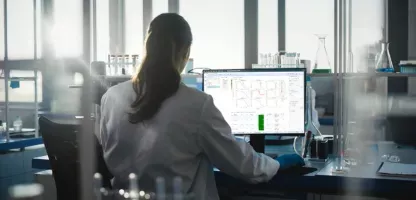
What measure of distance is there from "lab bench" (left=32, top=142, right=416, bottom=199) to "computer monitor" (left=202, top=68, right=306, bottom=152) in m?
0.25

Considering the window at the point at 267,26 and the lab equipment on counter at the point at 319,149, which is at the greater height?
the window at the point at 267,26

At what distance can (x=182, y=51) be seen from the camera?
4.96 feet

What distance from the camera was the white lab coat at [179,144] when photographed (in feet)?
4.69

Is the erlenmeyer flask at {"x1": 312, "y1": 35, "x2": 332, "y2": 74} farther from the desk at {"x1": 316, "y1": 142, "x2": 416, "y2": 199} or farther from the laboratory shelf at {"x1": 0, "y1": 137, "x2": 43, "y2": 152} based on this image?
the laboratory shelf at {"x1": 0, "y1": 137, "x2": 43, "y2": 152}

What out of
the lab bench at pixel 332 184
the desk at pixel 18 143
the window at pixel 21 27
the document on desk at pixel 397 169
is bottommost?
the desk at pixel 18 143

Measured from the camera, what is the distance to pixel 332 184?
1697mm

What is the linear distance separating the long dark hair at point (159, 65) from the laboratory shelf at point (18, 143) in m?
1.85

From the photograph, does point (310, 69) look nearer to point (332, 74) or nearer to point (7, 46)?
point (332, 74)

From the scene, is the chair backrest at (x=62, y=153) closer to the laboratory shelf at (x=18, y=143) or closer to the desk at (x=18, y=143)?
the laboratory shelf at (x=18, y=143)

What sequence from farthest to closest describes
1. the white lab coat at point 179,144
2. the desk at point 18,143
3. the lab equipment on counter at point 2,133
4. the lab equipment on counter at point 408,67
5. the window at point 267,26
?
the window at point 267,26, the lab equipment on counter at point 2,133, the desk at point 18,143, the lab equipment on counter at point 408,67, the white lab coat at point 179,144

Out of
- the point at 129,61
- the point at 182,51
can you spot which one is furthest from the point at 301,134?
the point at 129,61

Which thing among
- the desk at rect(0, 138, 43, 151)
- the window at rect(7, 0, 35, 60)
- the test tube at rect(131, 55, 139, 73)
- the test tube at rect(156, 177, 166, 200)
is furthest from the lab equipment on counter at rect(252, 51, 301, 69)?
the window at rect(7, 0, 35, 60)

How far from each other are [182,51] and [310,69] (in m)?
1.24

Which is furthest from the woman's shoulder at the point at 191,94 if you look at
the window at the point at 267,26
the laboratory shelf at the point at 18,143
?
the window at the point at 267,26
